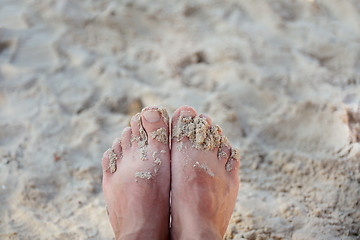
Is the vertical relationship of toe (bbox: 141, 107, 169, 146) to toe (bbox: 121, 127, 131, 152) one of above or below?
above

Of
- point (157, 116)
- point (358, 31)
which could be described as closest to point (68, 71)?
point (157, 116)

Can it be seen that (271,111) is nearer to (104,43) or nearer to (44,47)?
(104,43)

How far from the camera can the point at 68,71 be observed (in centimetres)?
180

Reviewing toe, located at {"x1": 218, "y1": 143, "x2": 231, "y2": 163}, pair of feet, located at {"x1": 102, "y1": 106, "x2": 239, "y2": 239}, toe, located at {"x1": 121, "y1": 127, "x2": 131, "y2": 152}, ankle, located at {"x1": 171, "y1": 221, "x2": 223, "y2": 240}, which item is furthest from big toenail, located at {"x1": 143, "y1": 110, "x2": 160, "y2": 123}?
ankle, located at {"x1": 171, "y1": 221, "x2": 223, "y2": 240}

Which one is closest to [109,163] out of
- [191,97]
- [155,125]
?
[155,125]

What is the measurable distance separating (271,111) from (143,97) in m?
0.57

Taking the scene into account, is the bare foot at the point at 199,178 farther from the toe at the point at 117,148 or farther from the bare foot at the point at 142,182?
the toe at the point at 117,148

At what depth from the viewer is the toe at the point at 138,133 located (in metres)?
1.25

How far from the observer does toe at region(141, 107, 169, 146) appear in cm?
122

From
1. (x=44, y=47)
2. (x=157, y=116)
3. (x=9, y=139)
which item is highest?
(x=157, y=116)

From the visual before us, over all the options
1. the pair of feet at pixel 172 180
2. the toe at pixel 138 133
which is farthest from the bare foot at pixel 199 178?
the toe at pixel 138 133

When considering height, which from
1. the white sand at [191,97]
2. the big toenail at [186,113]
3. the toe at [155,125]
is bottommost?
the white sand at [191,97]

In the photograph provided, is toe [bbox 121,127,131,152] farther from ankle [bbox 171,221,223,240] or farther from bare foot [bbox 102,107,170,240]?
ankle [bbox 171,221,223,240]

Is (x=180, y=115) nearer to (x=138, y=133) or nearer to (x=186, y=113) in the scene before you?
(x=186, y=113)
